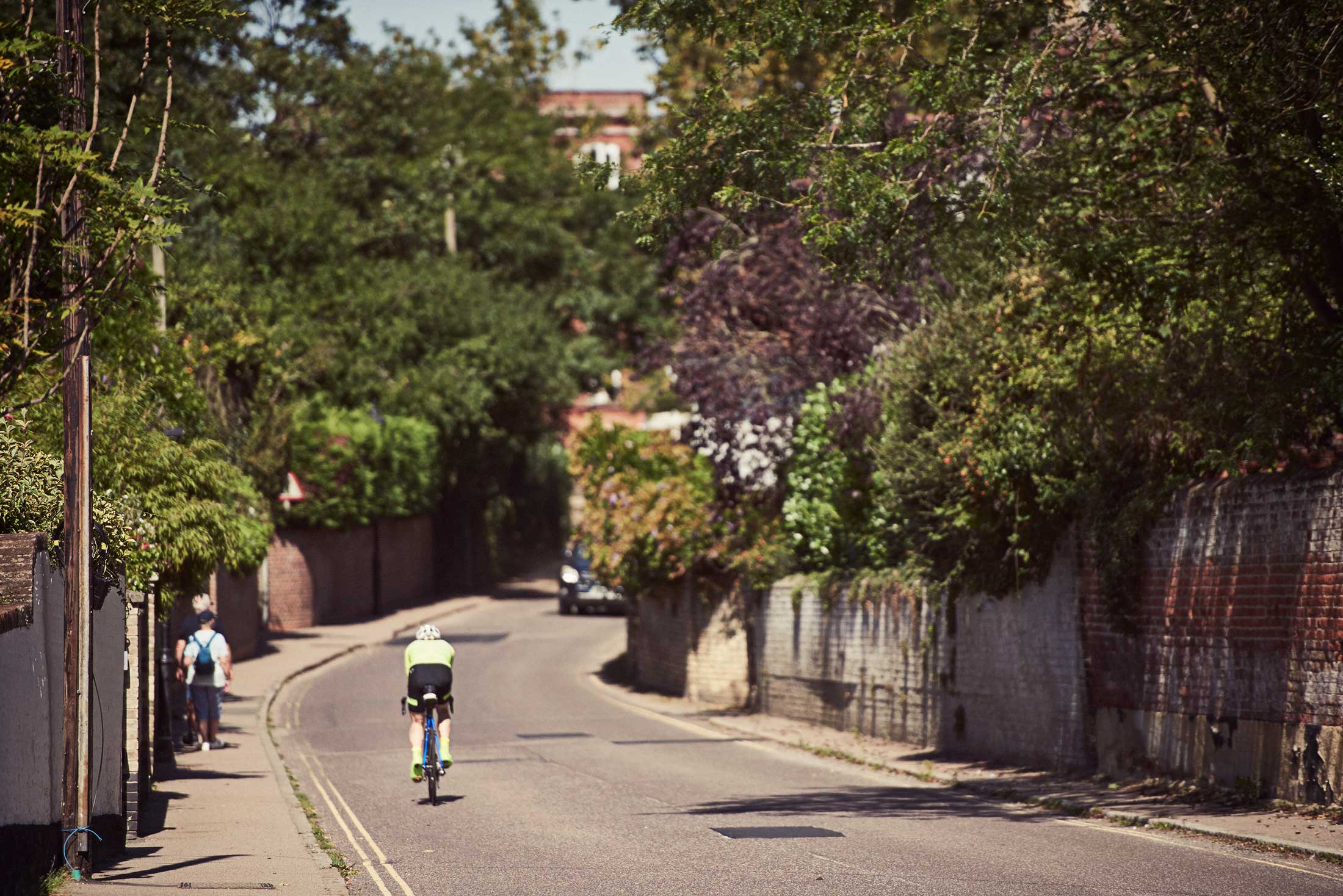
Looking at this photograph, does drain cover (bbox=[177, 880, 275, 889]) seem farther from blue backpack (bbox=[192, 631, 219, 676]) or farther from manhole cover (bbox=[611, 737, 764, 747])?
manhole cover (bbox=[611, 737, 764, 747])

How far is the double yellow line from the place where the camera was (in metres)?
10.6

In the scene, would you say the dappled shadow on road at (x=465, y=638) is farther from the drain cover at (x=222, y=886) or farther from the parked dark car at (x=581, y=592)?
the drain cover at (x=222, y=886)

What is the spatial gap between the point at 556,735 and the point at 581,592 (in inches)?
929

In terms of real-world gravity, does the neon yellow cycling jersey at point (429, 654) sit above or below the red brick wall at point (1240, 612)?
below

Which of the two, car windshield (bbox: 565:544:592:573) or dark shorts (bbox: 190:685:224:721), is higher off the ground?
car windshield (bbox: 565:544:592:573)

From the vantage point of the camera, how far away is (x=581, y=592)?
4509 cm

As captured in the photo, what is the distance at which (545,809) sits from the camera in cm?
1417

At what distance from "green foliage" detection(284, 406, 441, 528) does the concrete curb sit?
3.63 metres

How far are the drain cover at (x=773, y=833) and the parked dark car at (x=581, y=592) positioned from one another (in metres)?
32.1

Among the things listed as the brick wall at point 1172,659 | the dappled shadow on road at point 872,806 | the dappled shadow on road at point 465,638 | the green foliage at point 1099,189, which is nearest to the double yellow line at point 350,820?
the dappled shadow on road at point 872,806

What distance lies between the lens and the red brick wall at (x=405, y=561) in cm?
4752

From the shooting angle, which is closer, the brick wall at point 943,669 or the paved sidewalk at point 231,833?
the paved sidewalk at point 231,833

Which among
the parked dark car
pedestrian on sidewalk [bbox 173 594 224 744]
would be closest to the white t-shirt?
pedestrian on sidewalk [bbox 173 594 224 744]

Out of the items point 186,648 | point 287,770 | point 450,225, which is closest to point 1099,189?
point 287,770
